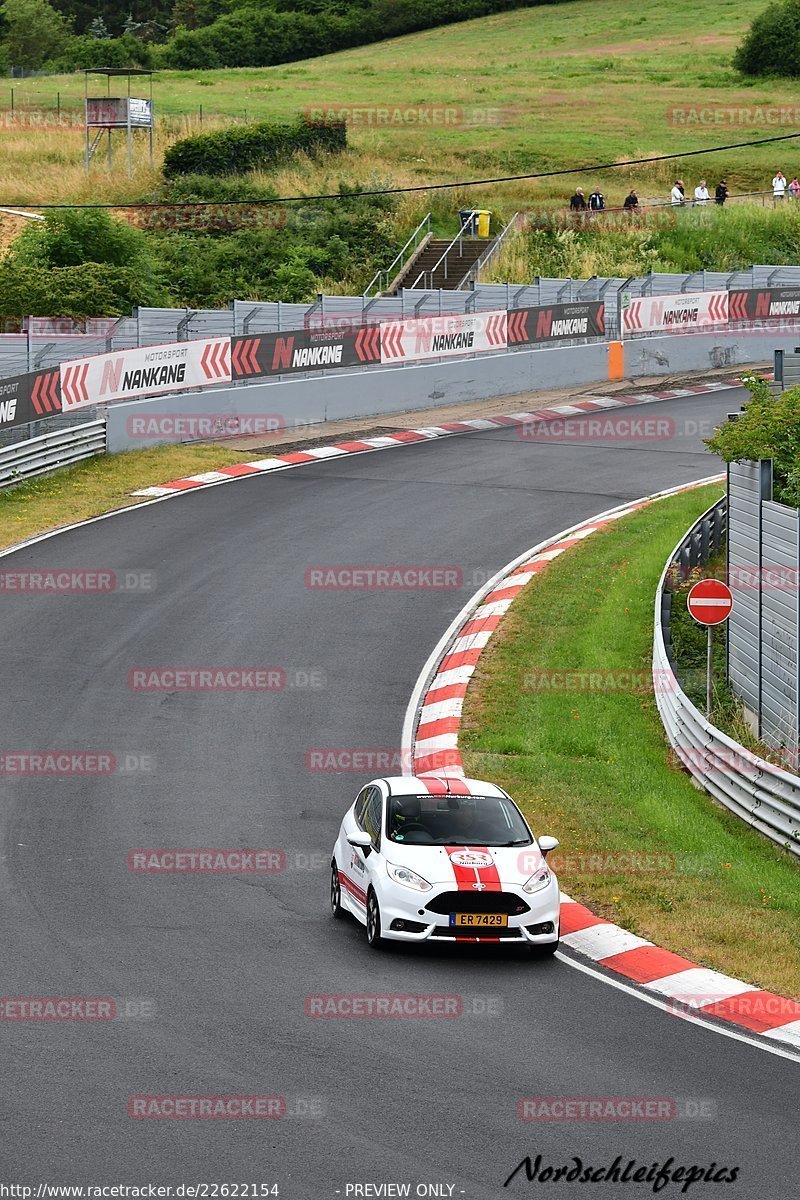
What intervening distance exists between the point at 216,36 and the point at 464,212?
206 feet

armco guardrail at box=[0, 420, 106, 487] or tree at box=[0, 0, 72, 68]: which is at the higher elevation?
tree at box=[0, 0, 72, 68]

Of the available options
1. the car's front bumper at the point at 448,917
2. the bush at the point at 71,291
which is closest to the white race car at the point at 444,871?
the car's front bumper at the point at 448,917

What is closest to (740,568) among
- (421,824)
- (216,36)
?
(421,824)

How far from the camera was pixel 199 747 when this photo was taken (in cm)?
1772

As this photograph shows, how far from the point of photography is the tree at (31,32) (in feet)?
408

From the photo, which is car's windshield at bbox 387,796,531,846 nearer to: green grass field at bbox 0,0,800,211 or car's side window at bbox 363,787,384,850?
car's side window at bbox 363,787,384,850

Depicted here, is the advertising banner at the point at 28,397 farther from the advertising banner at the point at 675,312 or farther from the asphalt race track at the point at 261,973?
the advertising banner at the point at 675,312

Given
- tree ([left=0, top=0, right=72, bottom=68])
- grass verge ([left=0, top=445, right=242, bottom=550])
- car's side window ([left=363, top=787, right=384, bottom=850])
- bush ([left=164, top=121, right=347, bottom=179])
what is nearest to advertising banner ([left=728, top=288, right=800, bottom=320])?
grass verge ([left=0, top=445, right=242, bottom=550])

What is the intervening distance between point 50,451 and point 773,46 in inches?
2972

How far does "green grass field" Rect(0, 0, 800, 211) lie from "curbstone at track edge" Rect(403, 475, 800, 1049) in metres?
33.8

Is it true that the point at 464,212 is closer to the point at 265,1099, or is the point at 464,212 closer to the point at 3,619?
the point at 3,619

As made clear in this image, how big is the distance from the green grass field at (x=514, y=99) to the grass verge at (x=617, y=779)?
36.3 m

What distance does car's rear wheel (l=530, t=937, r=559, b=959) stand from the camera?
41.4 ft

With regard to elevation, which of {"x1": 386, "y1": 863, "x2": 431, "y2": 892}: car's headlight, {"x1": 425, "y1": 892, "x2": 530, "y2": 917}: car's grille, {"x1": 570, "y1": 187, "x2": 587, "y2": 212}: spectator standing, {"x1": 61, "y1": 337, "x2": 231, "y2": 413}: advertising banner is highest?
{"x1": 570, "y1": 187, "x2": 587, "y2": 212}: spectator standing
